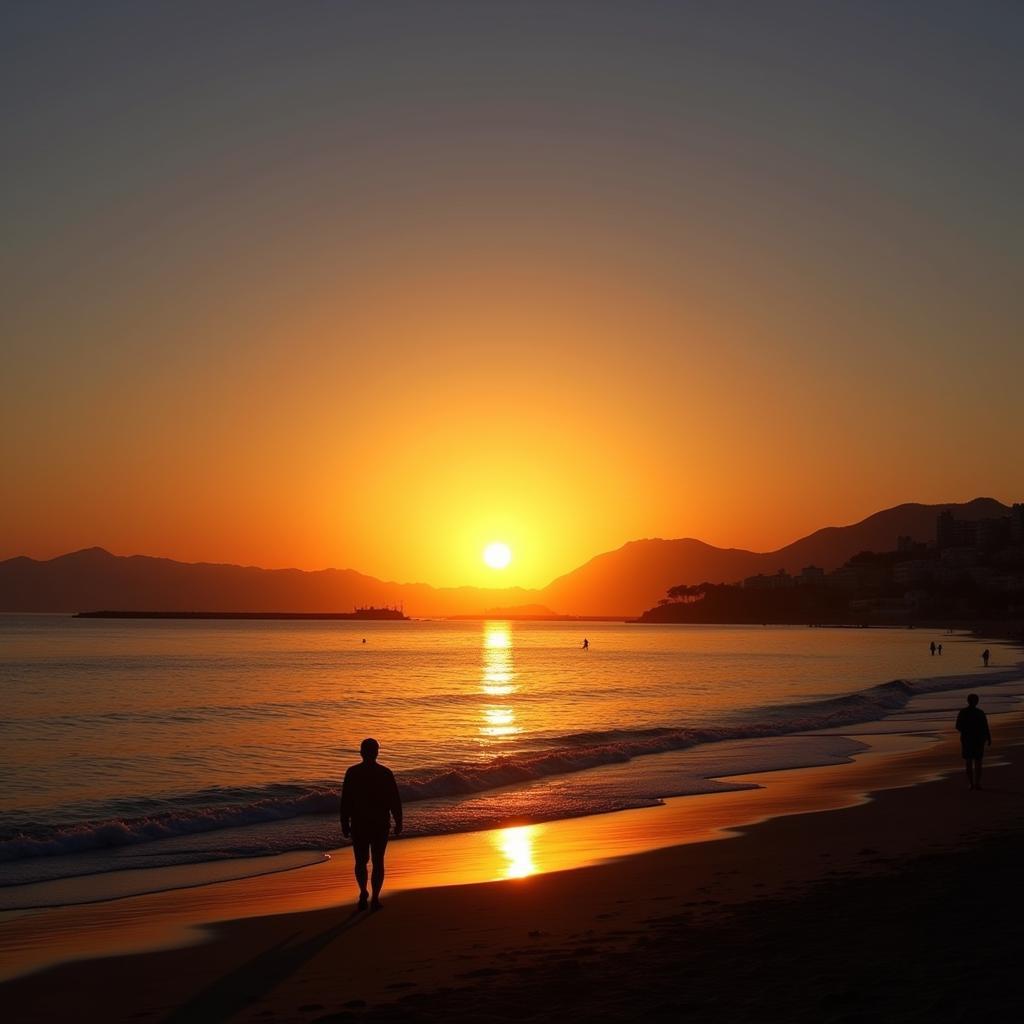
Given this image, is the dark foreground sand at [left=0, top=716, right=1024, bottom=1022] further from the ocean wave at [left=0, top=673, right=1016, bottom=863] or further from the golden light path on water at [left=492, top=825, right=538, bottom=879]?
the ocean wave at [left=0, top=673, right=1016, bottom=863]

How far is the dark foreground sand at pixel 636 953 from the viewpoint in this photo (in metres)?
8.13

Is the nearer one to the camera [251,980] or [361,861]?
[251,980]

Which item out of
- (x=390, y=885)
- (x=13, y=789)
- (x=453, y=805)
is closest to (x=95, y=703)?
(x=13, y=789)

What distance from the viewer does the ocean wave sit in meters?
18.3

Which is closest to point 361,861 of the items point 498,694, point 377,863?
point 377,863

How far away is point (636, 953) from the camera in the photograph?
9859 mm

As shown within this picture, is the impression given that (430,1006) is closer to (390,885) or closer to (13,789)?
(390,885)

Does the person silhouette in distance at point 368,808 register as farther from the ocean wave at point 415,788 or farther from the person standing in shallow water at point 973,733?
the person standing in shallow water at point 973,733

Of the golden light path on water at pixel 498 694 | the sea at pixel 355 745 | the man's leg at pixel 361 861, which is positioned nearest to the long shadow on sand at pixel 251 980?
the man's leg at pixel 361 861

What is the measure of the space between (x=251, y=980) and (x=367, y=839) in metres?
3.14

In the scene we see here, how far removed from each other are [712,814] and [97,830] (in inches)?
454

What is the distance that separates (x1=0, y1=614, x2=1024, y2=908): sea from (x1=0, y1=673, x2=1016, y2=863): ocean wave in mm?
55

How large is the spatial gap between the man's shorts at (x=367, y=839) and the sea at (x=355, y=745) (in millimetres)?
4009

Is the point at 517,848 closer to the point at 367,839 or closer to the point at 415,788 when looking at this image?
the point at 367,839
